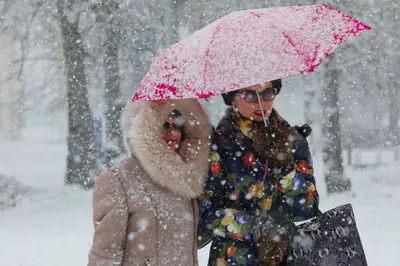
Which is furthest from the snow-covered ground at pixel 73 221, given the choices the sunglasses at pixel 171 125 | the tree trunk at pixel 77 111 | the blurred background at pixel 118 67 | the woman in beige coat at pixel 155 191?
the sunglasses at pixel 171 125

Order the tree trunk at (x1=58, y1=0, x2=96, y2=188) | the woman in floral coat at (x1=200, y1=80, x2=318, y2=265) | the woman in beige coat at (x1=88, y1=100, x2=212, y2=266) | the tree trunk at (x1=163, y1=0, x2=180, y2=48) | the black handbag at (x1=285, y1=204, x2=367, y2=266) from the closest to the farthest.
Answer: the woman in beige coat at (x1=88, y1=100, x2=212, y2=266) < the black handbag at (x1=285, y1=204, x2=367, y2=266) < the woman in floral coat at (x1=200, y1=80, x2=318, y2=265) < the tree trunk at (x1=58, y1=0, x2=96, y2=188) < the tree trunk at (x1=163, y1=0, x2=180, y2=48)

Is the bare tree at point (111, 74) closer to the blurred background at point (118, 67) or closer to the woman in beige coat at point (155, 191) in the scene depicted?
the blurred background at point (118, 67)

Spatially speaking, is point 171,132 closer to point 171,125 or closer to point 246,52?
point 171,125

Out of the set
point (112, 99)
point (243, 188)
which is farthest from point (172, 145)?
point (112, 99)

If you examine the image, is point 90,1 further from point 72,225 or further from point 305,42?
point 305,42

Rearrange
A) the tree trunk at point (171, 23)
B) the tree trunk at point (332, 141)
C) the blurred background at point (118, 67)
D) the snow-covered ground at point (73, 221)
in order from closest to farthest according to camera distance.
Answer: the snow-covered ground at point (73, 221) < the blurred background at point (118, 67) < the tree trunk at point (332, 141) < the tree trunk at point (171, 23)

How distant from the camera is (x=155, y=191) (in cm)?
354

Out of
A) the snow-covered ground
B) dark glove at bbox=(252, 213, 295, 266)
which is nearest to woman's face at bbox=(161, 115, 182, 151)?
dark glove at bbox=(252, 213, 295, 266)

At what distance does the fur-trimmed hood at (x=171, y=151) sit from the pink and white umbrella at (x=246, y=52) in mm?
123

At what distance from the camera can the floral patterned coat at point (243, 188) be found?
12.0ft

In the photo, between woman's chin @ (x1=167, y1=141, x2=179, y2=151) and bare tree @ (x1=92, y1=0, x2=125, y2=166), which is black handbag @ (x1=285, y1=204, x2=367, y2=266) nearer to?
woman's chin @ (x1=167, y1=141, x2=179, y2=151)

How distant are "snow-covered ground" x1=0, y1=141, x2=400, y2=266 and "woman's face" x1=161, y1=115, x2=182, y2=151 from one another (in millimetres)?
5949

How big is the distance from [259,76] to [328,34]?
1.71 ft

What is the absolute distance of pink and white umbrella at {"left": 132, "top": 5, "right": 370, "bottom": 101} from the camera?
3.40m
